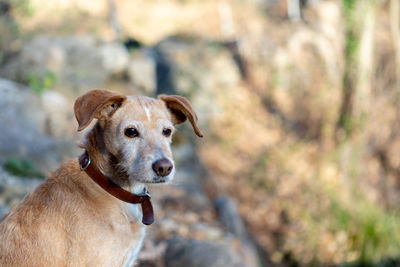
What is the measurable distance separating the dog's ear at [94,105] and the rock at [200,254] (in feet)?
8.69

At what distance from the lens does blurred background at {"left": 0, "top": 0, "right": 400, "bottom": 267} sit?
6.77 m

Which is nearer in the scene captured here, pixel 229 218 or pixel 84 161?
pixel 84 161

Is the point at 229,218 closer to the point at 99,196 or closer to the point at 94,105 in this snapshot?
the point at 99,196

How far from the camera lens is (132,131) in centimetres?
304

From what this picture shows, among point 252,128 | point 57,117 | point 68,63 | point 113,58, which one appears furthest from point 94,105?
point 252,128

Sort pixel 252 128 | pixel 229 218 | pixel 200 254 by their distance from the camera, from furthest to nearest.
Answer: pixel 252 128 → pixel 229 218 → pixel 200 254

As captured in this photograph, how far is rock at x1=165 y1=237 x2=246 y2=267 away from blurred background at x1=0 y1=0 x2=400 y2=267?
0.6 inches

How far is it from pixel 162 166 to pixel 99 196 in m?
0.53

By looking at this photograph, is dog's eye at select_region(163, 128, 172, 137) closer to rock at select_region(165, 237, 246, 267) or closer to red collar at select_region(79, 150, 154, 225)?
red collar at select_region(79, 150, 154, 225)

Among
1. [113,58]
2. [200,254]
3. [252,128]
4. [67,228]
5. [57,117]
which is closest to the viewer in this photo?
[67,228]

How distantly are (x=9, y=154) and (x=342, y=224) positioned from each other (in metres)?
6.21

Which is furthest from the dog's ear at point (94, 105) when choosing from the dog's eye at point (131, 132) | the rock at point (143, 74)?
the rock at point (143, 74)

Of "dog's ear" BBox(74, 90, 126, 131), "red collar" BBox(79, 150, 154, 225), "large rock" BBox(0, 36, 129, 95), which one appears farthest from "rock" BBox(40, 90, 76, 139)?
"red collar" BBox(79, 150, 154, 225)

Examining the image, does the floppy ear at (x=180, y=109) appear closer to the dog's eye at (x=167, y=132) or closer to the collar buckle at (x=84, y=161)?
the dog's eye at (x=167, y=132)
